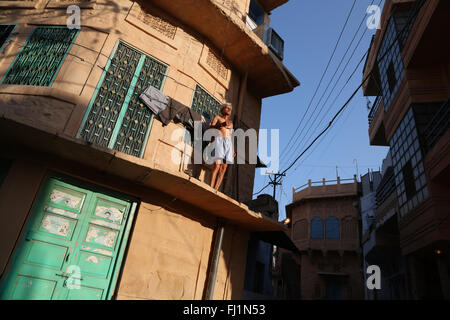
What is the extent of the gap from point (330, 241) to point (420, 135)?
62.7 feet

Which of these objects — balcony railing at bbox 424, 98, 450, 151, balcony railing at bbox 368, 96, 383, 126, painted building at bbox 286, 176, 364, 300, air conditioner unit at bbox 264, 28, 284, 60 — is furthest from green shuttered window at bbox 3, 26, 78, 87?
painted building at bbox 286, 176, 364, 300

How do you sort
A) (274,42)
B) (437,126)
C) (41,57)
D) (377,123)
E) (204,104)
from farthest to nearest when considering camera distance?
(377,123)
(274,42)
(437,126)
(204,104)
(41,57)

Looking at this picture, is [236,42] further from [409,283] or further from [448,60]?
[409,283]

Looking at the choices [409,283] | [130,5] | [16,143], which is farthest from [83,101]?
[409,283]

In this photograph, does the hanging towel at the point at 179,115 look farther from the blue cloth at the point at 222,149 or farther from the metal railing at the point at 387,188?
the metal railing at the point at 387,188

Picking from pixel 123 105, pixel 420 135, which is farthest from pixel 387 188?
pixel 123 105

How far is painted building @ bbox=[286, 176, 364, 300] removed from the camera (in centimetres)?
2592

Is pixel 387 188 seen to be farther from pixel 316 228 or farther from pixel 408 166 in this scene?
pixel 316 228

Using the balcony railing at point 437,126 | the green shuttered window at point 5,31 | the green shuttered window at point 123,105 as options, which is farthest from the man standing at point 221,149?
the balcony railing at point 437,126

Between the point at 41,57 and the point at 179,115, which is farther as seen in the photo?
the point at 179,115

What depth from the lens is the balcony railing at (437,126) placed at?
9016 mm

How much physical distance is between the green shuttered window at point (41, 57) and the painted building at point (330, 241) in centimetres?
2619

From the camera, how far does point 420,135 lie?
10.4m

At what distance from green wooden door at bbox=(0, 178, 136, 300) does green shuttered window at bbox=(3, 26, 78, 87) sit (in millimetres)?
2488
